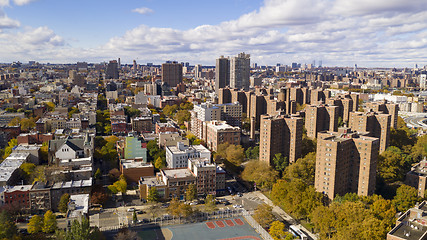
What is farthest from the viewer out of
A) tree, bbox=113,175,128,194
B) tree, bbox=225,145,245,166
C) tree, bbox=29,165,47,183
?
tree, bbox=225,145,245,166

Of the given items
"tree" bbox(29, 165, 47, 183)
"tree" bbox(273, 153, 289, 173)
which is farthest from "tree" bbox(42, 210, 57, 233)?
"tree" bbox(273, 153, 289, 173)

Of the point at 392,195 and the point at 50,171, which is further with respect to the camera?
the point at 392,195

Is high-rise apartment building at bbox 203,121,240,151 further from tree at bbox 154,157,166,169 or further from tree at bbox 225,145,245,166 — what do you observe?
tree at bbox 154,157,166,169

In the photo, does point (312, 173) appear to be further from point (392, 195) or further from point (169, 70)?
point (169, 70)

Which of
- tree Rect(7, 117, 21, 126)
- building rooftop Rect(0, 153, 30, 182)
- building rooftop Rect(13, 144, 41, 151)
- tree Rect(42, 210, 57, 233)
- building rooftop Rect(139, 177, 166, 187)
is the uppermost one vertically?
tree Rect(7, 117, 21, 126)

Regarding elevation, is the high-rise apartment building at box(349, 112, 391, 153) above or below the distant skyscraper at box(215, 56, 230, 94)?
below

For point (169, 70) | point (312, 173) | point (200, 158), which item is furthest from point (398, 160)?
point (169, 70)

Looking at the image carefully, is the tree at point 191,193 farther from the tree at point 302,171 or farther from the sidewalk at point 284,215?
the tree at point 302,171
